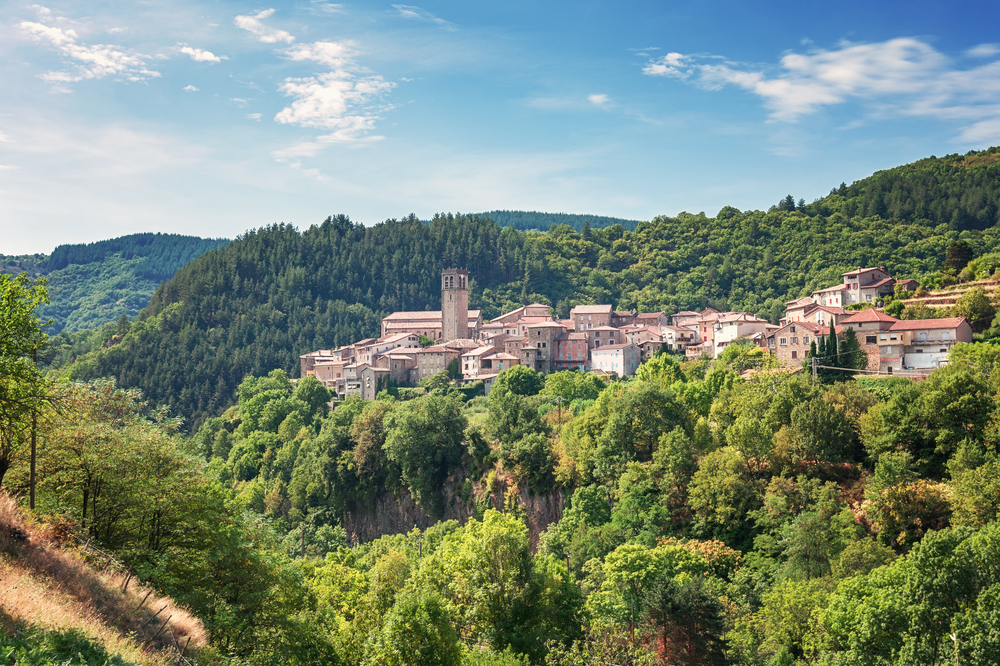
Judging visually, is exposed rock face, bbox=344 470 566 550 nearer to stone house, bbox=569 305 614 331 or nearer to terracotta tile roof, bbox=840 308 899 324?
terracotta tile roof, bbox=840 308 899 324

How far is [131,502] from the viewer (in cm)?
2098

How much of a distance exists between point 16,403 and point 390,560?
23692 millimetres

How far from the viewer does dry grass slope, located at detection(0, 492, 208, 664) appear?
47.6 ft

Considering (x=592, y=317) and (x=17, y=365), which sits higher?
(x=592, y=317)

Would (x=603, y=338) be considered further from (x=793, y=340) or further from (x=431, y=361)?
(x=793, y=340)

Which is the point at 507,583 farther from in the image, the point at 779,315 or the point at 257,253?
the point at 257,253

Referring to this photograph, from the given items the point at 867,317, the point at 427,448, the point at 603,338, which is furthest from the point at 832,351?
the point at 603,338

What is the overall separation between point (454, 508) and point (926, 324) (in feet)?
115

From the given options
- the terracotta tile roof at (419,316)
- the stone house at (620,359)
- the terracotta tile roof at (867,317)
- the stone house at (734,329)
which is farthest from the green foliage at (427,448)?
the terracotta tile roof at (419,316)

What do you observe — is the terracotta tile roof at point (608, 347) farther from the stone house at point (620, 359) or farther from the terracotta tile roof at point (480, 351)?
the terracotta tile roof at point (480, 351)

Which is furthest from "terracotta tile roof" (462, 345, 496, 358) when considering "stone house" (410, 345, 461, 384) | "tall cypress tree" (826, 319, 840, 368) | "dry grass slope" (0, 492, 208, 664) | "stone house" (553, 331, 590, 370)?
"dry grass slope" (0, 492, 208, 664)

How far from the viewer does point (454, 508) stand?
198ft

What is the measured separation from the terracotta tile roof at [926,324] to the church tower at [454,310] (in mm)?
59740

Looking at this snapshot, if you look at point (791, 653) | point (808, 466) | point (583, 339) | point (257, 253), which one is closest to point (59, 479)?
point (791, 653)
